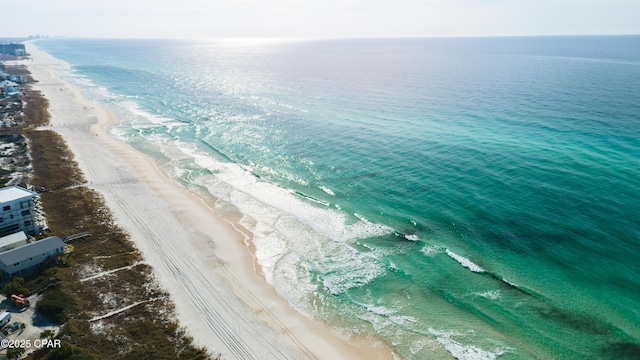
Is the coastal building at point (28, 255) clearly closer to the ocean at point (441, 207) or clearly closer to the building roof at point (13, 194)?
the building roof at point (13, 194)

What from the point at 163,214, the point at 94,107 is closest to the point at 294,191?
the point at 163,214

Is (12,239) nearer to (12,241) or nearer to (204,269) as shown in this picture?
(12,241)

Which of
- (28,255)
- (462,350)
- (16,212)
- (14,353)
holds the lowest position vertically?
(462,350)

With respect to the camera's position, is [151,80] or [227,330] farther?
[151,80]

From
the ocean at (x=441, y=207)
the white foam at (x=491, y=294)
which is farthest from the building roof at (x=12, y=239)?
the white foam at (x=491, y=294)

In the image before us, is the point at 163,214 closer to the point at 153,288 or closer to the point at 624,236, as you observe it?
the point at 153,288

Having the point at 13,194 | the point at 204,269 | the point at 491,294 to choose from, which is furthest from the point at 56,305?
the point at 491,294
